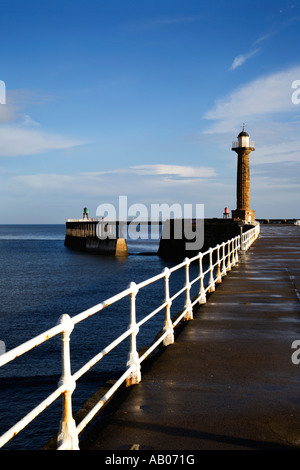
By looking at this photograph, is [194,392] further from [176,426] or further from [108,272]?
[108,272]

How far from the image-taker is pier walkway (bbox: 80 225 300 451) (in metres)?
4.39

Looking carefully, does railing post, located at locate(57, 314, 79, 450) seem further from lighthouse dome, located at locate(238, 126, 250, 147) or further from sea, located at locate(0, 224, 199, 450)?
lighthouse dome, located at locate(238, 126, 250, 147)

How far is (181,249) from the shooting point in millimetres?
69375

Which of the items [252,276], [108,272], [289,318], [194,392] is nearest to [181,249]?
[108,272]

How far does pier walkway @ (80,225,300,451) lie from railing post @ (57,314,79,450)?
1.33 ft

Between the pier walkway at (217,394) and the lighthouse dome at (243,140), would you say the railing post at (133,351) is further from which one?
the lighthouse dome at (243,140)

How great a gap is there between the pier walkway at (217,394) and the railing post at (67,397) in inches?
15.9

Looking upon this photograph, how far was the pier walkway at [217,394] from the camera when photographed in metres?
4.39

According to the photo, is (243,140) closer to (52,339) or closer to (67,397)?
(52,339)

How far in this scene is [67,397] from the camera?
12.6 ft

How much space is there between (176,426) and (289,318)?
6.36 meters

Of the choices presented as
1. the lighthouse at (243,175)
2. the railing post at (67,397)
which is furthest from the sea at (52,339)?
the lighthouse at (243,175)

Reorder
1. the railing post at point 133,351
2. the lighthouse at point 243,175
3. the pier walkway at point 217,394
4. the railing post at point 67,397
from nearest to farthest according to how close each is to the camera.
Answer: the railing post at point 67,397 → the pier walkway at point 217,394 → the railing post at point 133,351 → the lighthouse at point 243,175

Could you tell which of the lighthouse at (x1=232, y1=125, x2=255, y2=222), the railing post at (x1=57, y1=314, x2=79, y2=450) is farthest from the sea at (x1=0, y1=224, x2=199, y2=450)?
the lighthouse at (x1=232, y1=125, x2=255, y2=222)
